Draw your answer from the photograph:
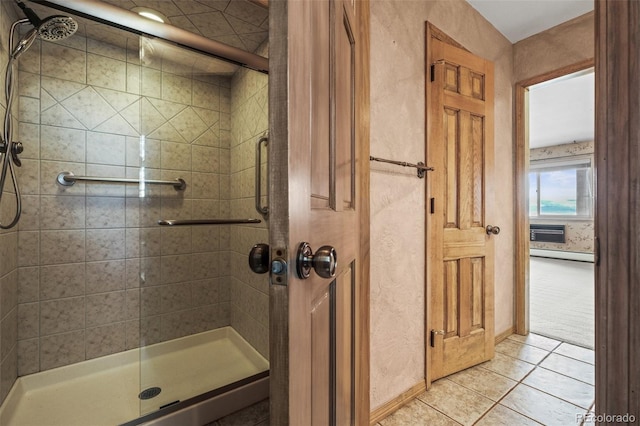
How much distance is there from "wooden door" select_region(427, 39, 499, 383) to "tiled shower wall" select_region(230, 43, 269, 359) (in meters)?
1.04

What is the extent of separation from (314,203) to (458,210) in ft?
5.20

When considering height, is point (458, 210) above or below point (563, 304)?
above

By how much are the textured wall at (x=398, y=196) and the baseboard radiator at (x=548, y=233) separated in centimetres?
656

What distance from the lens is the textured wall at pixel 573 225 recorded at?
244 inches

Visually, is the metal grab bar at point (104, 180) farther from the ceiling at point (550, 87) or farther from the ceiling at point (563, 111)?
the ceiling at point (563, 111)

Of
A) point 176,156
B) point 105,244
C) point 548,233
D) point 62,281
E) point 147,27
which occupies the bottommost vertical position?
point 548,233

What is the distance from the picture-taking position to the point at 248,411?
1.46 m

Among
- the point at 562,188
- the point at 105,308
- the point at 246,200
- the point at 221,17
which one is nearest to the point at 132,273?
the point at 105,308

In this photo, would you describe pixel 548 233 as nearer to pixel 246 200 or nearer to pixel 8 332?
pixel 246 200

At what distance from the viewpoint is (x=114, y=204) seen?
1.93 meters

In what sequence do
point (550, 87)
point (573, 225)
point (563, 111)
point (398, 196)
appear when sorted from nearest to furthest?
point (398, 196)
point (550, 87)
point (563, 111)
point (573, 225)

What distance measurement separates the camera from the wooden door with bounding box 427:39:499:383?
5.66 ft

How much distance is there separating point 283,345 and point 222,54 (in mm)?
1554

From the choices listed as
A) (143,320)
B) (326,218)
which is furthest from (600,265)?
(143,320)
